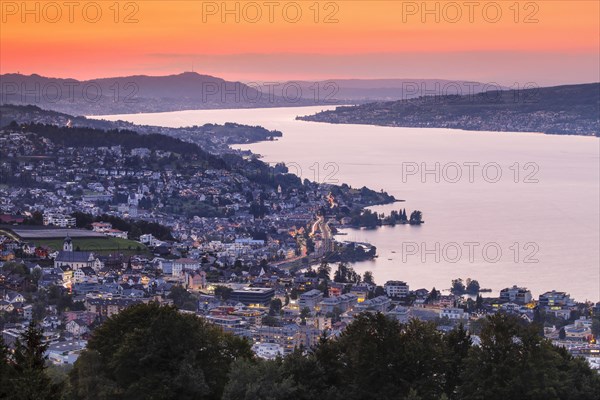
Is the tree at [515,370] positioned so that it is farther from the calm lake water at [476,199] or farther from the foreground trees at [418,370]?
the calm lake water at [476,199]

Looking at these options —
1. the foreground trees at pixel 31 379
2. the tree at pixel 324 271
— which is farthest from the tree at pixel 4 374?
the tree at pixel 324 271

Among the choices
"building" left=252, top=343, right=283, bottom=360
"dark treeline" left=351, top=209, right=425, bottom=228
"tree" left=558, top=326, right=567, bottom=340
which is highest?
"dark treeline" left=351, top=209, right=425, bottom=228

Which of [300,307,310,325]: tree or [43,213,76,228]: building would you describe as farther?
[43,213,76,228]: building

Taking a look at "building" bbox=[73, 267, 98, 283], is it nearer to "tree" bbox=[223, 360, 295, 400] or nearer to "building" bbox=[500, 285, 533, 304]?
"building" bbox=[500, 285, 533, 304]

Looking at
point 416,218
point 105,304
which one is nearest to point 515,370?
point 105,304

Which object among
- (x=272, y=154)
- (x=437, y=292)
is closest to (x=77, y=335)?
(x=437, y=292)

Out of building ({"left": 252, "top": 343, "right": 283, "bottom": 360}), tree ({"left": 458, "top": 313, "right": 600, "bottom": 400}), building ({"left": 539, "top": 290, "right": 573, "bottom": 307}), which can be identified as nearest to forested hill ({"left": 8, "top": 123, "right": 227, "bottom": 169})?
building ({"left": 539, "top": 290, "right": 573, "bottom": 307})
